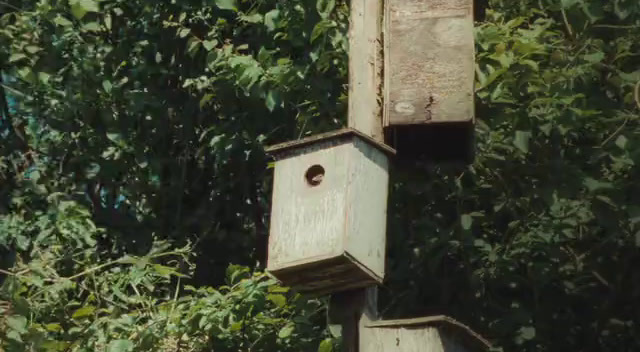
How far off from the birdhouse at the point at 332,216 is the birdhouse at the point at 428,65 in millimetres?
151

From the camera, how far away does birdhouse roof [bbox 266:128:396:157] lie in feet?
15.1

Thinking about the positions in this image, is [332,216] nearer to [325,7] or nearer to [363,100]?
[363,100]

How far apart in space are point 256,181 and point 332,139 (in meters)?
3.14

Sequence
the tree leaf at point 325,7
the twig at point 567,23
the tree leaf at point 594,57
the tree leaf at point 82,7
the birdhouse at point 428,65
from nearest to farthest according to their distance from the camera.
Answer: the birdhouse at point 428,65, the tree leaf at point 325,7, the tree leaf at point 594,57, the twig at point 567,23, the tree leaf at point 82,7

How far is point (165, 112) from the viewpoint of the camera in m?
7.78

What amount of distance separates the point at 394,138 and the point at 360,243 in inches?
23.1

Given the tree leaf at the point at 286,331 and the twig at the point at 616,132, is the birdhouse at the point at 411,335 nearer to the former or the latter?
the tree leaf at the point at 286,331

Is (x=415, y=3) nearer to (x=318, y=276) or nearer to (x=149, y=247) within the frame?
(x=318, y=276)

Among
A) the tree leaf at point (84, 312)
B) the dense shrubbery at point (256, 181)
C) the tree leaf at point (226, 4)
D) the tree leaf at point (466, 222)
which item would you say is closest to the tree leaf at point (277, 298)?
the dense shrubbery at point (256, 181)

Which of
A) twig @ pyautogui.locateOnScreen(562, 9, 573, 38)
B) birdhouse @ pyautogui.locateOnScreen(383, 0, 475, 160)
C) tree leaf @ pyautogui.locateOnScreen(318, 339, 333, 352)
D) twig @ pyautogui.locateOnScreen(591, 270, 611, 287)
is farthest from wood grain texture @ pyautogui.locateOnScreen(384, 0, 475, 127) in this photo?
twig @ pyautogui.locateOnScreen(591, 270, 611, 287)

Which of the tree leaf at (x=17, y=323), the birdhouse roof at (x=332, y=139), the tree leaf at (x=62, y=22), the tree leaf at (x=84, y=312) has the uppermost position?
the tree leaf at (x=62, y=22)

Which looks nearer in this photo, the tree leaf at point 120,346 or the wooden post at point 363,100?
the wooden post at point 363,100

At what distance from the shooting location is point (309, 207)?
→ 4621 mm

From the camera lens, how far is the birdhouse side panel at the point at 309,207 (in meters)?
4.51
